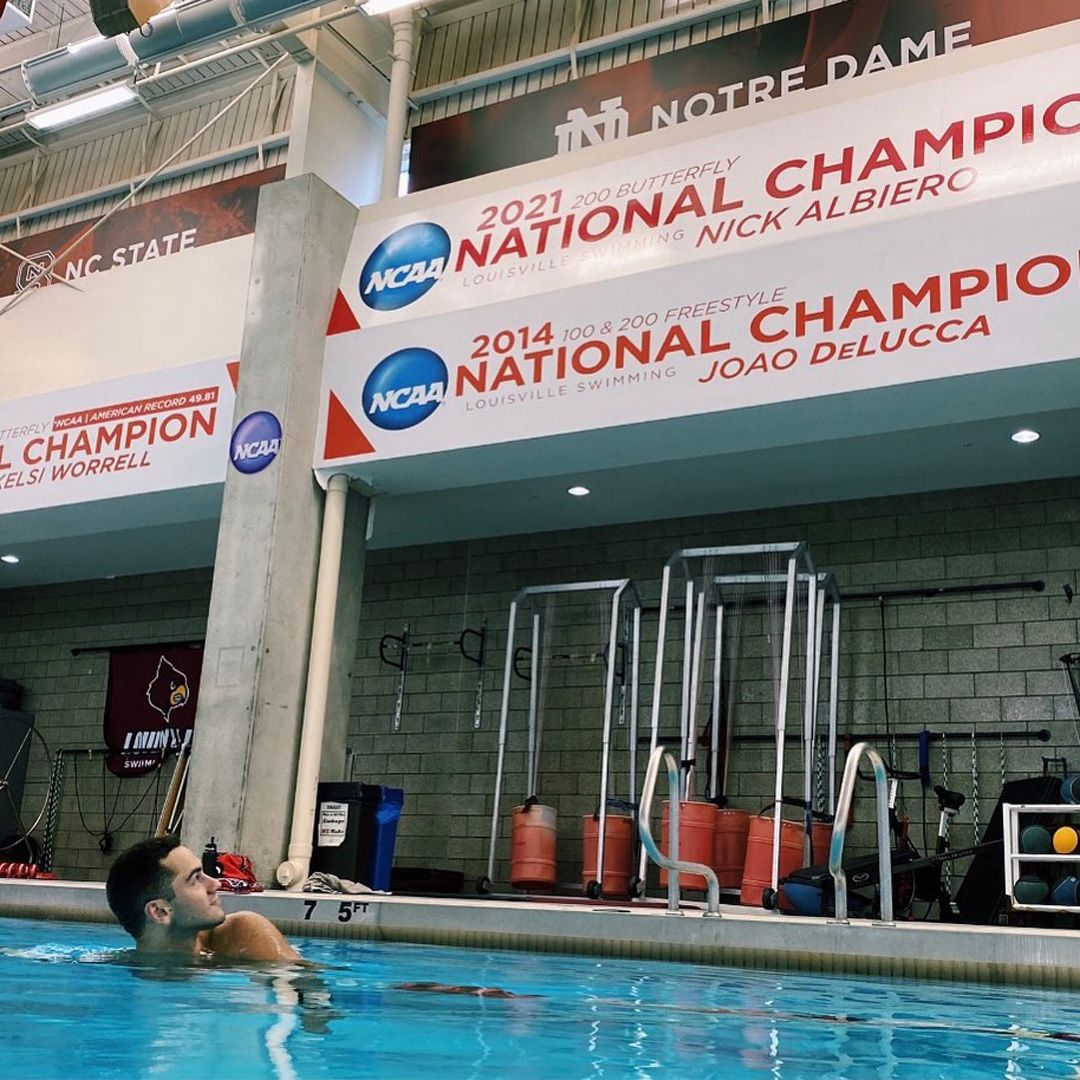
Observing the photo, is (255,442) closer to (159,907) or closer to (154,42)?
(154,42)

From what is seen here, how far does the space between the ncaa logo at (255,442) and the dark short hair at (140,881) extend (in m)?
4.15

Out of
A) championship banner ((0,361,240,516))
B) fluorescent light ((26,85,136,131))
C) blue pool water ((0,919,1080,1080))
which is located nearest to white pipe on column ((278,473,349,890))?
championship banner ((0,361,240,516))

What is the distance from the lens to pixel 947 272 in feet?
19.6

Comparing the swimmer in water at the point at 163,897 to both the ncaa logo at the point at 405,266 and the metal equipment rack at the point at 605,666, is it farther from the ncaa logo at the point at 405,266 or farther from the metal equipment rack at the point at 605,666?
the ncaa logo at the point at 405,266

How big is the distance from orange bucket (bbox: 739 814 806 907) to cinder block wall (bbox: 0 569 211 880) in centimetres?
566

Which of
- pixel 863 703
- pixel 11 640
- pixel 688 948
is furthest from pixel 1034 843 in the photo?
pixel 11 640

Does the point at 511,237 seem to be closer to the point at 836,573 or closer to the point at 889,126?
the point at 889,126

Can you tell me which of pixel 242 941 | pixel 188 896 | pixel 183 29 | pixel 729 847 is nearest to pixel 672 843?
pixel 242 941

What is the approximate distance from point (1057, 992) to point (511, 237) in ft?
16.2

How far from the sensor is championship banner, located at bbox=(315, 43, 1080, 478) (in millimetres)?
5902

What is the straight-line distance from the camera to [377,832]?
24.2 ft

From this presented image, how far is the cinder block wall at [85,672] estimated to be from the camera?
1111 cm

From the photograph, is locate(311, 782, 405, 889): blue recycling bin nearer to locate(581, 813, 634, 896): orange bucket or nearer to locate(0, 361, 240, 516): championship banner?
locate(581, 813, 634, 896): orange bucket

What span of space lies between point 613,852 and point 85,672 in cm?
608
